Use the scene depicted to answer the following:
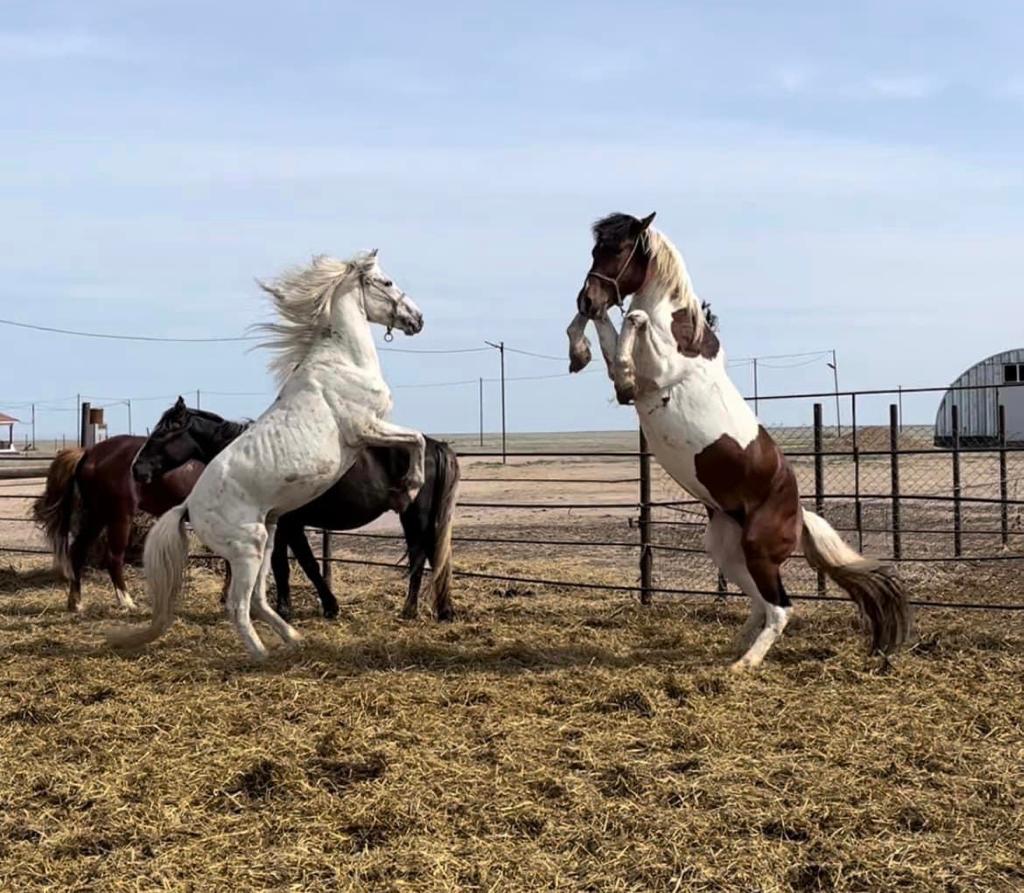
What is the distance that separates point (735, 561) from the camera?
521cm

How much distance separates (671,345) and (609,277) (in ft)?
1.44

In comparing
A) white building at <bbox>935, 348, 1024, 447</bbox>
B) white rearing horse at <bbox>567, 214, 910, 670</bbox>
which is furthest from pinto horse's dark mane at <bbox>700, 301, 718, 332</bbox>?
white building at <bbox>935, 348, 1024, 447</bbox>

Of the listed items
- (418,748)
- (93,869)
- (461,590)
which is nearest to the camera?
(93,869)

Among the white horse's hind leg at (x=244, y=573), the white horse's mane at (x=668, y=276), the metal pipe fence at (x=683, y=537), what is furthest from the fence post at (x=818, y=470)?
the white horse's hind leg at (x=244, y=573)

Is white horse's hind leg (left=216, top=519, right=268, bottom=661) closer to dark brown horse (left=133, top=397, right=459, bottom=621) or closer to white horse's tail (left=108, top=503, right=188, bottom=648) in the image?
white horse's tail (left=108, top=503, right=188, bottom=648)

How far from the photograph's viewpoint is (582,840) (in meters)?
2.83

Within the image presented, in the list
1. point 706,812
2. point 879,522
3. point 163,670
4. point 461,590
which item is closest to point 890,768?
point 706,812

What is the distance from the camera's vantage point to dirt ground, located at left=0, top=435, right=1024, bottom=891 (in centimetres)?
269

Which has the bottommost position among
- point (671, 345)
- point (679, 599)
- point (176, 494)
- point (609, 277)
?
point (679, 599)

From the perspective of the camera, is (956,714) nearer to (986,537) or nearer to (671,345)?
(671,345)

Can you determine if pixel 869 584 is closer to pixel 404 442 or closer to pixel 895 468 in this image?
pixel 404 442

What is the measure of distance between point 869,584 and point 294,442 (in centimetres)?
298

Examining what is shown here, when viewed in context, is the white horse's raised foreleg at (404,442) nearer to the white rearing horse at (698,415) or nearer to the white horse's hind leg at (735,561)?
the white rearing horse at (698,415)

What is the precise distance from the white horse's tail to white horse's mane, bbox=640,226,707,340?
2718 mm
